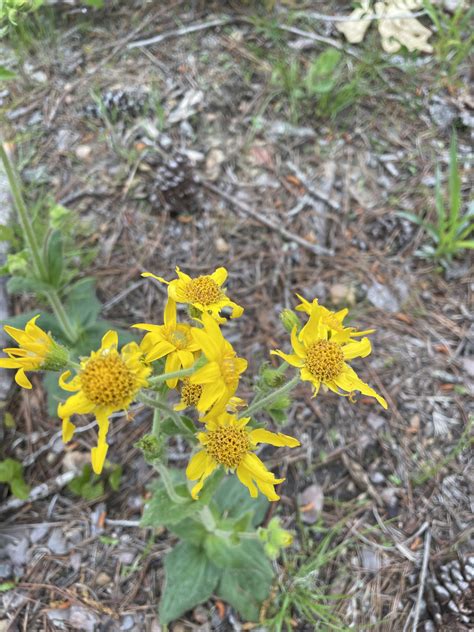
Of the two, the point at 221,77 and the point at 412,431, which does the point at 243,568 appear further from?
the point at 221,77

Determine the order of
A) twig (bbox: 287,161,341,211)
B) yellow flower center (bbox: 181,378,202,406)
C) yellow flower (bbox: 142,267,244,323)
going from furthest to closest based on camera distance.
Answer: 1. twig (bbox: 287,161,341,211)
2. yellow flower (bbox: 142,267,244,323)
3. yellow flower center (bbox: 181,378,202,406)

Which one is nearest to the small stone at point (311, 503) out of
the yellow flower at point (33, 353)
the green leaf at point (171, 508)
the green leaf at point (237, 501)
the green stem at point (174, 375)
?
the green leaf at point (237, 501)

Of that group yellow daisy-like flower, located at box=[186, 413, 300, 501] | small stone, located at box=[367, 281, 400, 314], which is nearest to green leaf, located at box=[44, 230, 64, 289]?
yellow daisy-like flower, located at box=[186, 413, 300, 501]

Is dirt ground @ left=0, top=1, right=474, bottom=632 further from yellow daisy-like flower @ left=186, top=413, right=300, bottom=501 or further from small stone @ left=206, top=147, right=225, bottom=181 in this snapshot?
yellow daisy-like flower @ left=186, top=413, right=300, bottom=501

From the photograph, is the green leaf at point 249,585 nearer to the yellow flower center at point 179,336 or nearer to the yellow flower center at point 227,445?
the yellow flower center at point 227,445

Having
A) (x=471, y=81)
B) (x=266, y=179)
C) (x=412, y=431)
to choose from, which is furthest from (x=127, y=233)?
(x=471, y=81)

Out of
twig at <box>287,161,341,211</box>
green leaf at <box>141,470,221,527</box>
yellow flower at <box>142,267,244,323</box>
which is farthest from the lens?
twig at <box>287,161,341,211</box>

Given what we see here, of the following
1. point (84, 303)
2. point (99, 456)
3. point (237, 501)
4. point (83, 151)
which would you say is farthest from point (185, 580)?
point (83, 151)
